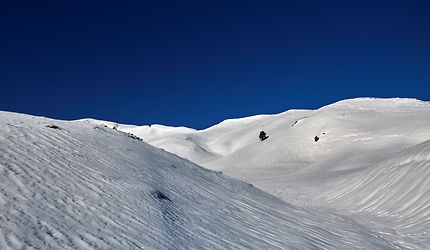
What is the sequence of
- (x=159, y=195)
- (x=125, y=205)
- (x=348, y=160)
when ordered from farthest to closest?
(x=348, y=160) < (x=159, y=195) < (x=125, y=205)

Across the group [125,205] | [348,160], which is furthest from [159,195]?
[348,160]

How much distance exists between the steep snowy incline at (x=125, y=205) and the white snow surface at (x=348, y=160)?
2.28 meters

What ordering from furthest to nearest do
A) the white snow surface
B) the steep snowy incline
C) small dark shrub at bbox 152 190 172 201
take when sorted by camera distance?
the white snow surface → small dark shrub at bbox 152 190 172 201 → the steep snowy incline

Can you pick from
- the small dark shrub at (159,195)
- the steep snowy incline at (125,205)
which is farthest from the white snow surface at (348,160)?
the small dark shrub at (159,195)

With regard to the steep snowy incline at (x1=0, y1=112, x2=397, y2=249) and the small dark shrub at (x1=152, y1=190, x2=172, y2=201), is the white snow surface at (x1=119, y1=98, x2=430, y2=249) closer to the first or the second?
the steep snowy incline at (x1=0, y1=112, x2=397, y2=249)

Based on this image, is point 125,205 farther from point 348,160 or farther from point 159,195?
point 348,160

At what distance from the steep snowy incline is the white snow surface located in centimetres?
228

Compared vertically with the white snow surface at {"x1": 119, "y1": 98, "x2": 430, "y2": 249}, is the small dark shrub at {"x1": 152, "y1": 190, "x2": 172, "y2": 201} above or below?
below

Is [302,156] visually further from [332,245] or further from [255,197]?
[332,245]

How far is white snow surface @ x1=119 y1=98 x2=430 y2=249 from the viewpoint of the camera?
50.1ft

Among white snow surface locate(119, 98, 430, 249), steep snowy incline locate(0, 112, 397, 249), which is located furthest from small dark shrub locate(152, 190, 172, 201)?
white snow surface locate(119, 98, 430, 249)

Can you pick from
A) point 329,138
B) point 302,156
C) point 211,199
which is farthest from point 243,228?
point 329,138

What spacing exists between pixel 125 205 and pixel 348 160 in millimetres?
30079

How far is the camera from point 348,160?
3553cm
